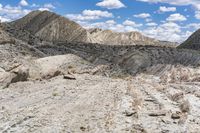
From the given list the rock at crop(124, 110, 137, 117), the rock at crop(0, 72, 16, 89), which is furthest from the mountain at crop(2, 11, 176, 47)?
the rock at crop(124, 110, 137, 117)

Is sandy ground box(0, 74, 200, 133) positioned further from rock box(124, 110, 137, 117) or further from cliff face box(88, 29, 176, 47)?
cliff face box(88, 29, 176, 47)

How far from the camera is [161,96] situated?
25.4m

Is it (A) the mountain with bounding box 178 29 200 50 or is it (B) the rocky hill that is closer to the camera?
(B) the rocky hill

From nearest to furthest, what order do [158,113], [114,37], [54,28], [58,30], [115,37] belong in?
[158,113], [58,30], [54,28], [114,37], [115,37]

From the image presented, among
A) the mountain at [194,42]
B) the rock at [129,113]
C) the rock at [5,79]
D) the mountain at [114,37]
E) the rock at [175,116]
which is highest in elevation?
the mountain at [114,37]

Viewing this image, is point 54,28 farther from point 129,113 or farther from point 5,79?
point 129,113

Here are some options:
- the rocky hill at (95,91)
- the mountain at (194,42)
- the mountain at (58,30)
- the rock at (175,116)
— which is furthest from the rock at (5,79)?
the mountain at (58,30)

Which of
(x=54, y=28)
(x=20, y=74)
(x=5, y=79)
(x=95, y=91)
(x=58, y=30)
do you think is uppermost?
(x=54, y=28)

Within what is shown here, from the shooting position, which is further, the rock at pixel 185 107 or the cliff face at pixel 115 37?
the cliff face at pixel 115 37

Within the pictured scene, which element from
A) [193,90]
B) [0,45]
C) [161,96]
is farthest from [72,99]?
[0,45]

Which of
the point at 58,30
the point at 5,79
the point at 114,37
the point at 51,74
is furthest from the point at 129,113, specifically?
the point at 114,37

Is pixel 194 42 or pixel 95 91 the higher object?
pixel 194 42

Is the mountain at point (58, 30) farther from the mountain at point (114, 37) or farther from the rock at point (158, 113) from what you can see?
the rock at point (158, 113)

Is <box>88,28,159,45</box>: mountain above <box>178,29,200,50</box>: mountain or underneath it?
above
